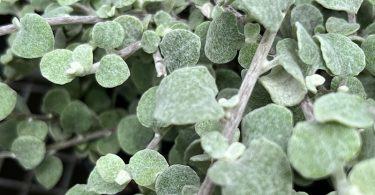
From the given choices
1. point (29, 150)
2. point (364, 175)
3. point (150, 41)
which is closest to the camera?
point (364, 175)

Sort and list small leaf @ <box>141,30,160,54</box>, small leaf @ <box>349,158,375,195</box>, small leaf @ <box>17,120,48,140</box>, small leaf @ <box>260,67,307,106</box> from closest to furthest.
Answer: small leaf @ <box>349,158,375,195</box>, small leaf @ <box>260,67,307,106</box>, small leaf @ <box>141,30,160,54</box>, small leaf @ <box>17,120,48,140</box>

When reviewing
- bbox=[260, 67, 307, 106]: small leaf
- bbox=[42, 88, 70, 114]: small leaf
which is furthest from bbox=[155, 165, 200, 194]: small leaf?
bbox=[42, 88, 70, 114]: small leaf

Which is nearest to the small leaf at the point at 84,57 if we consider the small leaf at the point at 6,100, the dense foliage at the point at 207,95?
the dense foliage at the point at 207,95

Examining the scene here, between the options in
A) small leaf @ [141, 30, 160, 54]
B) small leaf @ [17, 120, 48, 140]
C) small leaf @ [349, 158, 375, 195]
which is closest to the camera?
small leaf @ [349, 158, 375, 195]

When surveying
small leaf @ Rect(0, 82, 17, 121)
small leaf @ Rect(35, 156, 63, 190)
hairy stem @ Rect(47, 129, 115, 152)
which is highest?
small leaf @ Rect(0, 82, 17, 121)

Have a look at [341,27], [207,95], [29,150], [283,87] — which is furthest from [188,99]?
[29,150]

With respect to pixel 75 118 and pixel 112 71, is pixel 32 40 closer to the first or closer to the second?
pixel 112 71

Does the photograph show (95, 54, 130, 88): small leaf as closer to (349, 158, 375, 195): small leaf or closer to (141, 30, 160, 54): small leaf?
(141, 30, 160, 54): small leaf

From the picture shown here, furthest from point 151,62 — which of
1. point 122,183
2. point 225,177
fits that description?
point 225,177
